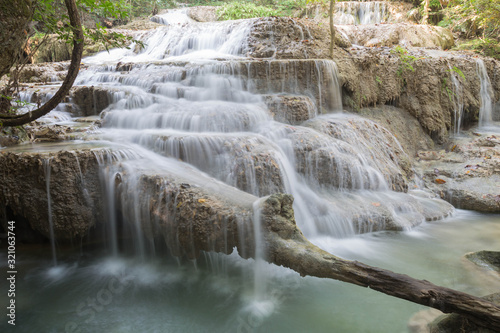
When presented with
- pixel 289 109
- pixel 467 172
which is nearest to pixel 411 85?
pixel 467 172

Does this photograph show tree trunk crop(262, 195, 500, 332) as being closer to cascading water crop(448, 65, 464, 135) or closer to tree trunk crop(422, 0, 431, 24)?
cascading water crop(448, 65, 464, 135)

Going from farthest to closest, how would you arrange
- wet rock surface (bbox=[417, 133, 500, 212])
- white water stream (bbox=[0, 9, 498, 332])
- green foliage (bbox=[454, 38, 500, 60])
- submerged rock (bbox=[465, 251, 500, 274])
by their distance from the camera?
A: green foliage (bbox=[454, 38, 500, 60])
wet rock surface (bbox=[417, 133, 500, 212])
submerged rock (bbox=[465, 251, 500, 274])
white water stream (bbox=[0, 9, 498, 332])

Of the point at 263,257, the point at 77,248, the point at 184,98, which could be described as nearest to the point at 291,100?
the point at 184,98

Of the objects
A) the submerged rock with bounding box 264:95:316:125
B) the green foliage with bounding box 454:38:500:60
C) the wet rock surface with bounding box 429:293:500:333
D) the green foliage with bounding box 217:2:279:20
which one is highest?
the green foliage with bounding box 217:2:279:20

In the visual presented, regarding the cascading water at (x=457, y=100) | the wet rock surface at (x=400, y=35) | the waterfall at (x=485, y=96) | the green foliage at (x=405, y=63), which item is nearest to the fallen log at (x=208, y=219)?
the green foliage at (x=405, y=63)

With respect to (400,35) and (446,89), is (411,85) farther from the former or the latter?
(400,35)

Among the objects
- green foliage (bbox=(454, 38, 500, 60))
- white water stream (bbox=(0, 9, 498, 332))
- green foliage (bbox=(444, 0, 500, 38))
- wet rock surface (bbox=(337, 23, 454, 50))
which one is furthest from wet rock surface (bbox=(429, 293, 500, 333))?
green foliage (bbox=(454, 38, 500, 60))

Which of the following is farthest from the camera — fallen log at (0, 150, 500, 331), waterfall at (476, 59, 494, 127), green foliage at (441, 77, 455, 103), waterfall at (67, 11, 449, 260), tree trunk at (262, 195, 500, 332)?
waterfall at (476, 59, 494, 127)

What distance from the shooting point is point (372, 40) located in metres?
12.4

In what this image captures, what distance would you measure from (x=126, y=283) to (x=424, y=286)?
10.1ft

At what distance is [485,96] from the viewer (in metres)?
9.47

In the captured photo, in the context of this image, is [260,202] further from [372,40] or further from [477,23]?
[477,23]

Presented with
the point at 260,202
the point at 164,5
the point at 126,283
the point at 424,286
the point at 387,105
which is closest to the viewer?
the point at 424,286

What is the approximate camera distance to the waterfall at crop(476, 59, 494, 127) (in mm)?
9406
